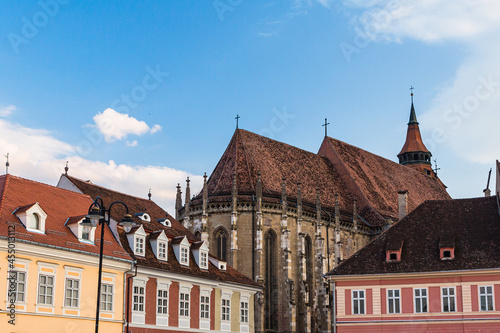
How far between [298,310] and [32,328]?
3237cm

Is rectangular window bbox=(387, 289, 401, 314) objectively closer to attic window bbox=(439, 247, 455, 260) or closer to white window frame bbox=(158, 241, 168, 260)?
attic window bbox=(439, 247, 455, 260)

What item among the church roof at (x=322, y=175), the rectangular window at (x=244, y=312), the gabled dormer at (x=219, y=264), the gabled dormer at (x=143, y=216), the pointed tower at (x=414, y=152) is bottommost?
the rectangular window at (x=244, y=312)

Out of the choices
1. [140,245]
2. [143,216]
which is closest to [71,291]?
[140,245]

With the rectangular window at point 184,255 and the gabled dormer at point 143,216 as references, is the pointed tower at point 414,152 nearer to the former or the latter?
the gabled dormer at point 143,216

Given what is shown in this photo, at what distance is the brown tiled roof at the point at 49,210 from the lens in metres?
29.5

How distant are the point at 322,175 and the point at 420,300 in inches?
1314

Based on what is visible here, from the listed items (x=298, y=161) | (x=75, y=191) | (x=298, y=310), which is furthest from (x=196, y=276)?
(x=298, y=161)

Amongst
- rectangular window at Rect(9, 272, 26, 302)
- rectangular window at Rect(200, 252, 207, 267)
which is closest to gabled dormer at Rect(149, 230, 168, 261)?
rectangular window at Rect(200, 252, 207, 267)

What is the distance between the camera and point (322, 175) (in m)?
70.5

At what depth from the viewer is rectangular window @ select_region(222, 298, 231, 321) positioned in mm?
39875

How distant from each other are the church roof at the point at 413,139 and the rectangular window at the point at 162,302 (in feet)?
213

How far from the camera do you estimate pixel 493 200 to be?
40656 mm

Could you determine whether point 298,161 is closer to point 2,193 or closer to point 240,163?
point 240,163

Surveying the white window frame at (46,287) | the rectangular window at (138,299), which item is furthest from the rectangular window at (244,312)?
the white window frame at (46,287)
